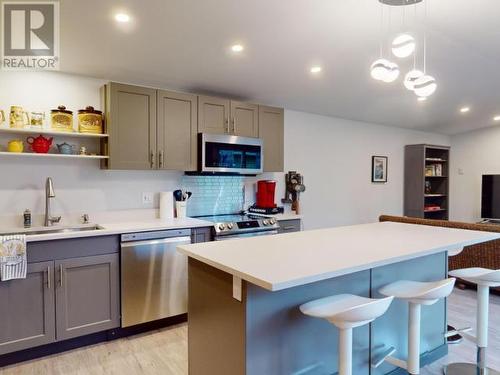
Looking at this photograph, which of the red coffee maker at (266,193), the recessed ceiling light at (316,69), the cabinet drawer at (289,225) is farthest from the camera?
the red coffee maker at (266,193)

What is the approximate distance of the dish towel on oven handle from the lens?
2.28m

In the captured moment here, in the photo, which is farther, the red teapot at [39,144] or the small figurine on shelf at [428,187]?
the small figurine on shelf at [428,187]

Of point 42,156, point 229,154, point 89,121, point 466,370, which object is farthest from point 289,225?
point 42,156

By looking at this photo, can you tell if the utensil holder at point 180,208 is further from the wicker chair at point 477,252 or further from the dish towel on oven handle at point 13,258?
the wicker chair at point 477,252

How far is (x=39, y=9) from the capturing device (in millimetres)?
Result: 2232

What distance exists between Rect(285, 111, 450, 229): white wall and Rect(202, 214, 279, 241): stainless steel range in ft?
4.10

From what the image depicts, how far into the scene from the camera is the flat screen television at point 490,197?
6.30m

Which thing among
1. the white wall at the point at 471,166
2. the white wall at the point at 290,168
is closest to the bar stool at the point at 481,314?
the white wall at the point at 290,168

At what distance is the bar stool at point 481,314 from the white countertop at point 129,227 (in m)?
2.11

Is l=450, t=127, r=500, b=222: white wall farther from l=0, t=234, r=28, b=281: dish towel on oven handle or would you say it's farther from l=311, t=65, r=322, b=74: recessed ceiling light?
l=0, t=234, r=28, b=281: dish towel on oven handle

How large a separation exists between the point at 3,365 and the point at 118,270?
0.97m

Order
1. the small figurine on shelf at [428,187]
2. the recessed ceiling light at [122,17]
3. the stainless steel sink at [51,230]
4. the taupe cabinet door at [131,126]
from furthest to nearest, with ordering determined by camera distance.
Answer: the small figurine on shelf at [428,187]
the taupe cabinet door at [131,126]
the stainless steel sink at [51,230]
the recessed ceiling light at [122,17]

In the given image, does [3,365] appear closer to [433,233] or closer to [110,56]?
[110,56]

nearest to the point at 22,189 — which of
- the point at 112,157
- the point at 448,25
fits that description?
the point at 112,157
